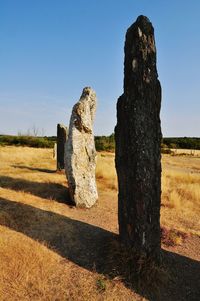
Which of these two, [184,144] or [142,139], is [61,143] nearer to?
[142,139]

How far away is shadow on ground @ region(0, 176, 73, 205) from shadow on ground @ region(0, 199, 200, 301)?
173 centimetres

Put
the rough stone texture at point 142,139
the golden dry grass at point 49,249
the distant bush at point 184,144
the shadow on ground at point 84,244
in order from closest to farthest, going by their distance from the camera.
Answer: the golden dry grass at point 49,249 < the shadow on ground at point 84,244 < the rough stone texture at point 142,139 < the distant bush at point 184,144

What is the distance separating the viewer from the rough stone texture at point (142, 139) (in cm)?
725

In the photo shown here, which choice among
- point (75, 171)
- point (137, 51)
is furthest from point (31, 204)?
point (137, 51)

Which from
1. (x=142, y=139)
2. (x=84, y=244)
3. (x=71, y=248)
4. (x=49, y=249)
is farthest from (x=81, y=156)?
(x=142, y=139)

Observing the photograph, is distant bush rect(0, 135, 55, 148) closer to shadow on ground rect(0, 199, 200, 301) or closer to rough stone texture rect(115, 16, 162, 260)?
shadow on ground rect(0, 199, 200, 301)

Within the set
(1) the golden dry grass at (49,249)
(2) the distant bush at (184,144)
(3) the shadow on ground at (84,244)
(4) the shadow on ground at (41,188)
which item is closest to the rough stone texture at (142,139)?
(3) the shadow on ground at (84,244)

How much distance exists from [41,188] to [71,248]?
205 inches

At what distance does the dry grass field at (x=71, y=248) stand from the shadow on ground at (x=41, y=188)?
1.4 inches

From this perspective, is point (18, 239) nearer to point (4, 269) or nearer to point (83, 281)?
point (4, 269)

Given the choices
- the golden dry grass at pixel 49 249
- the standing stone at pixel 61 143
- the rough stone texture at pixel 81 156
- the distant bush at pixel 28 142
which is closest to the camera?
the golden dry grass at pixel 49 249

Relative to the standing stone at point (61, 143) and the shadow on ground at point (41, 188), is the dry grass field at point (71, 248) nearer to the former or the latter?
the shadow on ground at point (41, 188)

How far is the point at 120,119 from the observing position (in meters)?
7.68

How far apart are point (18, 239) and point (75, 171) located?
12.8 feet
